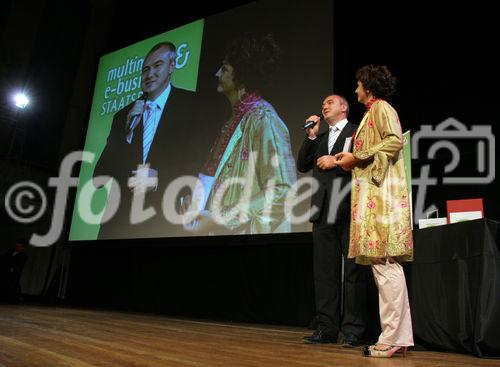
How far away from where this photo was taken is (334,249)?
2098 millimetres

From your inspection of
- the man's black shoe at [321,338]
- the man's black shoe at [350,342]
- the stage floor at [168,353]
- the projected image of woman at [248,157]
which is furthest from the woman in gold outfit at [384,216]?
the projected image of woman at [248,157]

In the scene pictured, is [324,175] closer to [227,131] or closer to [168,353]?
[168,353]

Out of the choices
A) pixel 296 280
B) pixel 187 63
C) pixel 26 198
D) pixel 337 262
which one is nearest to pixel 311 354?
pixel 337 262

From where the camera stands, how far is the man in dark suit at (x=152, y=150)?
4016 mm

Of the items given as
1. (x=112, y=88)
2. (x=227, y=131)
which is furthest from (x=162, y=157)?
(x=112, y=88)

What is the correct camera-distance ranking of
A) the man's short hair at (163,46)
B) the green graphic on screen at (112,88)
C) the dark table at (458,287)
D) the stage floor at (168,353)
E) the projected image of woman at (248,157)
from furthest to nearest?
the man's short hair at (163,46), the green graphic on screen at (112,88), the projected image of woman at (248,157), the dark table at (458,287), the stage floor at (168,353)

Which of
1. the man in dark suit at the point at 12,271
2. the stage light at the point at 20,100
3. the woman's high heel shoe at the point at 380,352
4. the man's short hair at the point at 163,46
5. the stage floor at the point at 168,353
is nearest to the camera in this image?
the stage floor at the point at 168,353

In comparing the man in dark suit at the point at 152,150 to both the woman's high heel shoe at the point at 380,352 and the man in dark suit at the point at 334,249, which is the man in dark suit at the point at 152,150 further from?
the woman's high heel shoe at the point at 380,352

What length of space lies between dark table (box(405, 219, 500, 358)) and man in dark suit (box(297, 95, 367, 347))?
0.32 metres

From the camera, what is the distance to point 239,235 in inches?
136

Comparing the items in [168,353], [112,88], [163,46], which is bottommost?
[168,353]

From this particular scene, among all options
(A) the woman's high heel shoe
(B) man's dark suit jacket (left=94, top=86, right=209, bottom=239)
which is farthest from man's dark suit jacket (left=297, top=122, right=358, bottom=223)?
(B) man's dark suit jacket (left=94, top=86, right=209, bottom=239)

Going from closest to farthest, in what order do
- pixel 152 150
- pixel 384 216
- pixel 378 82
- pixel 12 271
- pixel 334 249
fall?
pixel 384 216 < pixel 378 82 < pixel 334 249 < pixel 152 150 < pixel 12 271

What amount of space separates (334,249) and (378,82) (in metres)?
0.80
